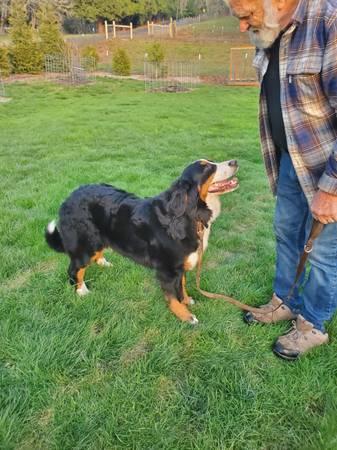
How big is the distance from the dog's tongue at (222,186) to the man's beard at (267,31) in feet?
3.07

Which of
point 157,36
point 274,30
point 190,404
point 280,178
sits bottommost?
point 190,404

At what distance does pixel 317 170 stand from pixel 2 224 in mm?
3141

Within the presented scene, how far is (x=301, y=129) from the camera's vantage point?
6.18 ft

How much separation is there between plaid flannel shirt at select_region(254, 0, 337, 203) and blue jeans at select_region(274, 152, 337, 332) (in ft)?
0.86

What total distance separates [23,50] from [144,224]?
18341mm

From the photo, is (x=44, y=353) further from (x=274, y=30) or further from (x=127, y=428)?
(x=274, y=30)

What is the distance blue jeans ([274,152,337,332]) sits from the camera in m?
2.11

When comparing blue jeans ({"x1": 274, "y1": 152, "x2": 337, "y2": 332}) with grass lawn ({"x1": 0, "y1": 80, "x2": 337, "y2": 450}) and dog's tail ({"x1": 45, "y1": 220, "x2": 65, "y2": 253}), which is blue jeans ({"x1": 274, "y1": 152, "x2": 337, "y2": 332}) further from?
dog's tail ({"x1": 45, "y1": 220, "x2": 65, "y2": 253})

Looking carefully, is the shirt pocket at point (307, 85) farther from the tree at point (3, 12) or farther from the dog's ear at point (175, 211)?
the tree at point (3, 12)

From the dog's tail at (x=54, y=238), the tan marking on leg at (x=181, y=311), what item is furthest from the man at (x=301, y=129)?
the dog's tail at (x=54, y=238)

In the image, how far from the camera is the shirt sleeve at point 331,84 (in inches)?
63.4

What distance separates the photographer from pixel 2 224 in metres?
3.88

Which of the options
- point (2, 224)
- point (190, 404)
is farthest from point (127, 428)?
point (2, 224)

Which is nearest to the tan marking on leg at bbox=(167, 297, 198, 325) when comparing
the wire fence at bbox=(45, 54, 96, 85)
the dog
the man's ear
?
the dog
